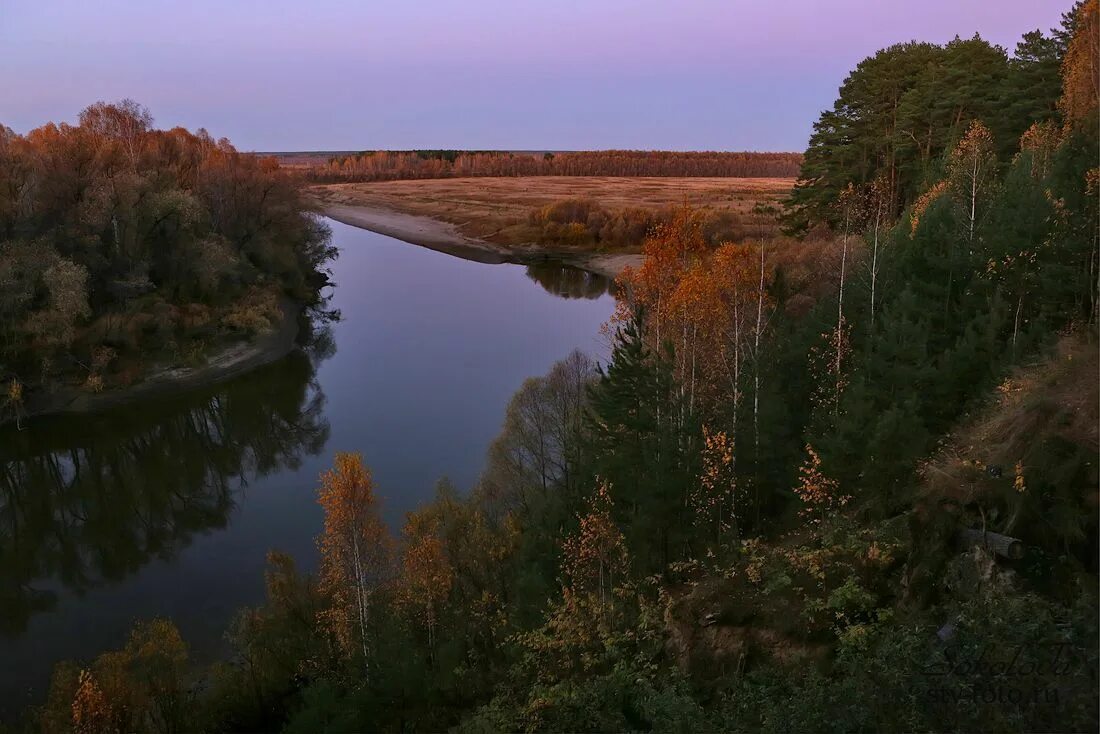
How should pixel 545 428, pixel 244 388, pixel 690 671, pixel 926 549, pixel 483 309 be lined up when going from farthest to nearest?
pixel 483 309 < pixel 244 388 < pixel 545 428 < pixel 690 671 < pixel 926 549

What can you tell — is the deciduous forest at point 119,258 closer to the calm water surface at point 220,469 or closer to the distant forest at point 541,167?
the calm water surface at point 220,469

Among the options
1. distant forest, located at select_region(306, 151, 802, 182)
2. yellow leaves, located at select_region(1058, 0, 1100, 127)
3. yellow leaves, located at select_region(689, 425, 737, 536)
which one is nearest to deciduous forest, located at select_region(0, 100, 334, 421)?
yellow leaves, located at select_region(689, 425, 737, 536)

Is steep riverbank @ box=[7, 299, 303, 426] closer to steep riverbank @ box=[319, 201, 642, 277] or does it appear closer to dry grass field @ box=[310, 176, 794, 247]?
steep riverbank @ box=[319, 201, 642, 277]

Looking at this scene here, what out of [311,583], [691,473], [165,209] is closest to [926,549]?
[691,473]

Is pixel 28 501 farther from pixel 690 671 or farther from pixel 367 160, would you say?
pixel 367 160

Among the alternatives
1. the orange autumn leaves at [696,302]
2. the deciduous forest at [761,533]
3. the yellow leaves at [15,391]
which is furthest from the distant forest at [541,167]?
the orange autumn leaves at [696,302]

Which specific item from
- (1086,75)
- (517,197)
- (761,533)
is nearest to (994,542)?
(761,533)
